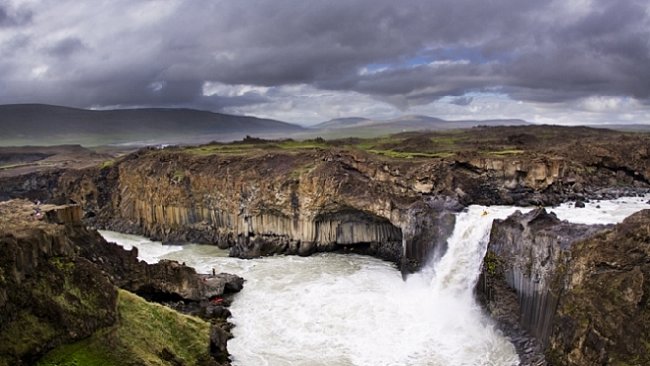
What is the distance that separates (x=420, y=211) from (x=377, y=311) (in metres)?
10.6

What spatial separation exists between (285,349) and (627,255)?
17988 millimetres

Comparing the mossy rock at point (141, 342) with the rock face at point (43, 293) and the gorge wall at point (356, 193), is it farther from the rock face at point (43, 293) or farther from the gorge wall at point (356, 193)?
the gorge wall at point (356, 193)

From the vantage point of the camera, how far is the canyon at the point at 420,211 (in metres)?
24.3

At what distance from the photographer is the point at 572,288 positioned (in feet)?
82.2

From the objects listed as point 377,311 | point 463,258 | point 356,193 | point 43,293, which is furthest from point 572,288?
point 356,193

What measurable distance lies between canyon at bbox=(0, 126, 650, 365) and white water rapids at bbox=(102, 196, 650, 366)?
1.69m

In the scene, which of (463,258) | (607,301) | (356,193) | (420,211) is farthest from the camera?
(356,193)

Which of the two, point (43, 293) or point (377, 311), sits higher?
point (43, 293)

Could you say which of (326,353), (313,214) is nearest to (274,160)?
(313,214)

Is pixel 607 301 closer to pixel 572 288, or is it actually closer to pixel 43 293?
pixel 572 288

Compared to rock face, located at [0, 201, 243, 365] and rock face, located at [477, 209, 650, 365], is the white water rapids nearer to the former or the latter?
rock face, located at [477, 209, 650, 365]

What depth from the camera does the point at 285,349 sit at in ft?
99.6

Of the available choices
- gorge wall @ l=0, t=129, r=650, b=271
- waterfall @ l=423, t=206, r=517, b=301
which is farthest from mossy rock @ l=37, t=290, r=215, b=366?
gorge wall @ l=0, t=129, r=650, b=271

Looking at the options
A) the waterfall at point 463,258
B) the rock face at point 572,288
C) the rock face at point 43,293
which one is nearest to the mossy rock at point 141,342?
the rock face at point 43,293
